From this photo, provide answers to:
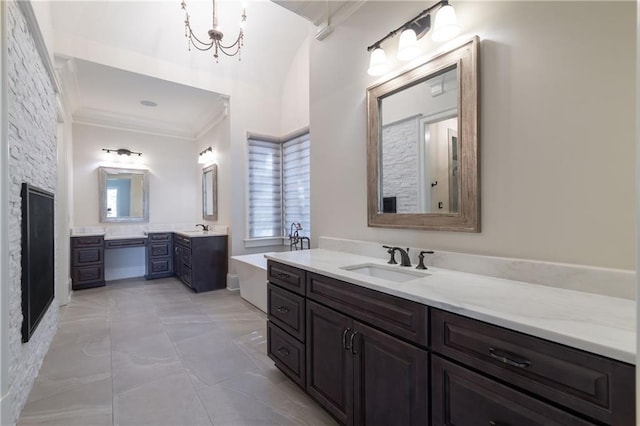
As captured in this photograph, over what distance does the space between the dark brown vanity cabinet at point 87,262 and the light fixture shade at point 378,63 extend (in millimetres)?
4982

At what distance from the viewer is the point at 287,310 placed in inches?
81.0

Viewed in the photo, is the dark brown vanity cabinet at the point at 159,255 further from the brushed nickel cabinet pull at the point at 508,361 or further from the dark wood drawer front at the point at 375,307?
the brushed nickel cabinet pull at the point at 508,361

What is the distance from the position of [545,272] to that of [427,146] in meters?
0.94

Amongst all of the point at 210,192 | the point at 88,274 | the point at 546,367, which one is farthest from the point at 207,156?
the point at 546,367

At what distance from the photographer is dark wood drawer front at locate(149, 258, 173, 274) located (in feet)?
17.3

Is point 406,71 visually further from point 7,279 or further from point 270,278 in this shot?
point 7,279

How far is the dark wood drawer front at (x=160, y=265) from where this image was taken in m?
5.27

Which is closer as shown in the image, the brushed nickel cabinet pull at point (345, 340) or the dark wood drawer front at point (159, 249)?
the brushed nickel cabinet pull at point (345, 340)

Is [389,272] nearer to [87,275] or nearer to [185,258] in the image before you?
[185,258]

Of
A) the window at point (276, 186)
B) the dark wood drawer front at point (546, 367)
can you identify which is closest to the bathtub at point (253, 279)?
the window at point (276, 186)

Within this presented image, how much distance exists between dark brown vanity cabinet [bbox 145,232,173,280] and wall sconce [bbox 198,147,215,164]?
4.91 feet

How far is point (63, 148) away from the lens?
12.8ft

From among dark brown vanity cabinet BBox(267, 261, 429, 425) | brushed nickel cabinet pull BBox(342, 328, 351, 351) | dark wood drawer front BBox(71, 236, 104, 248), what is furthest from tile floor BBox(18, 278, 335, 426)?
dark wood drawer front BBox(71, 236, 104, 248)

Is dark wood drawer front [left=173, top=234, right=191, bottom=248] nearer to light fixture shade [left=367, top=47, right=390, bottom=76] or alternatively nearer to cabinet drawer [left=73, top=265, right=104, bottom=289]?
cabinet drawer [left=73, top=265, right=104, bottom=289]
